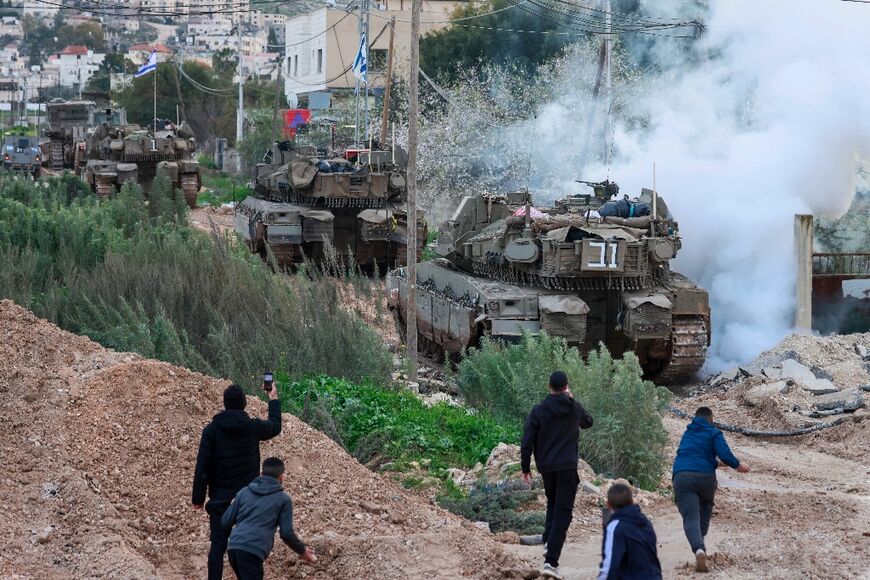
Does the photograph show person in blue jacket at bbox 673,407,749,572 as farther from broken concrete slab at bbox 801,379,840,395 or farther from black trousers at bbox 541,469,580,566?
broken concrete slab at bbox 801,379,840,395

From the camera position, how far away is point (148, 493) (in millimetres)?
9820

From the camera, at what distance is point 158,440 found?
33.9 ft

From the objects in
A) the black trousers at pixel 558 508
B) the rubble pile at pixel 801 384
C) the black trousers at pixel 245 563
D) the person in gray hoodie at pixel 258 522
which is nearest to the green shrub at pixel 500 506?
the black trousers at pixel 558 508

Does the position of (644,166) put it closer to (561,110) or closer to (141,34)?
(561,110)

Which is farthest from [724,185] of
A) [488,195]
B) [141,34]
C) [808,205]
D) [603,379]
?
[141,34]

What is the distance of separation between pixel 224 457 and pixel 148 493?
147cm

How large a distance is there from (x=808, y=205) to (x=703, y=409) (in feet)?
51.1

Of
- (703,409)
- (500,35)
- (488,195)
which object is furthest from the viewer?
(500,35)

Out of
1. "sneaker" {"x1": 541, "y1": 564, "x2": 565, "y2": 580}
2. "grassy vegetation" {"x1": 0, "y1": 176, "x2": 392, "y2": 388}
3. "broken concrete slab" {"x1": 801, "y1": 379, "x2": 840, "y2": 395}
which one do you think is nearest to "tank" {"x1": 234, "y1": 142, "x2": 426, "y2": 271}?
"grassy vegetation" {"x1": 0, "y1": 176, "x2": 392, "y2": 388}

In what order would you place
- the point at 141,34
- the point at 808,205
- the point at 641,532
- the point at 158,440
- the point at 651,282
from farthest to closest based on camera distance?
the point at 141,34, the point at 808,205, the point at 651,282, the point at 158,440, the point at 641,532

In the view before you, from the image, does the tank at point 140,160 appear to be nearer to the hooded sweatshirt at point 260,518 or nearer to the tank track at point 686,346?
the tank track at point 686,346

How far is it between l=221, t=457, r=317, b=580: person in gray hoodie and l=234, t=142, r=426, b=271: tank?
18.1m

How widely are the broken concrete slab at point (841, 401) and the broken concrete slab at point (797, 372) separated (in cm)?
63

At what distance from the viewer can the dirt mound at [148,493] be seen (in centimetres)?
889
